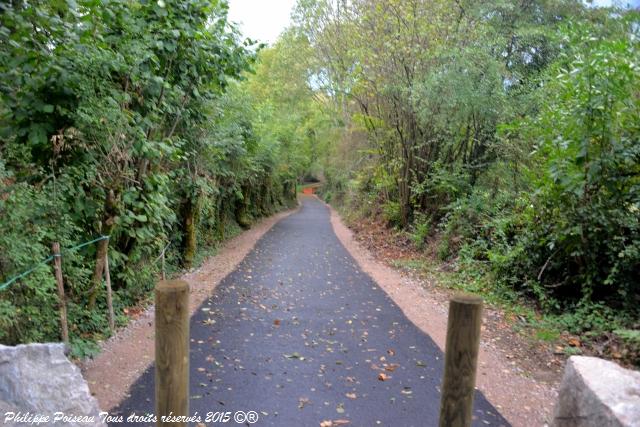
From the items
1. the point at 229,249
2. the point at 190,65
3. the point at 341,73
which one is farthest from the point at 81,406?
the point at 341,73

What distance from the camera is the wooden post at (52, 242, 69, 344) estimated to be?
4773 mm

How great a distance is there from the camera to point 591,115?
6.38 m

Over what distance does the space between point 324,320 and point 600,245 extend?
448 centimetres

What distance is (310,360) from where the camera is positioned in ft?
18.0

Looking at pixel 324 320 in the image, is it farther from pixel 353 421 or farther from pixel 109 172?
pixel 109 172

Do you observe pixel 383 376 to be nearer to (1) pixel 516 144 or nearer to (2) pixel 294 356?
(2) pixel 294 356

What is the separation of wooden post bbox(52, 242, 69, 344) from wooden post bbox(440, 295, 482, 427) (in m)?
4.21

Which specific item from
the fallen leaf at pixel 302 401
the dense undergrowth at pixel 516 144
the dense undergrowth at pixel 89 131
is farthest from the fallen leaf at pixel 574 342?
the dense undergrowth at pixel 89 131

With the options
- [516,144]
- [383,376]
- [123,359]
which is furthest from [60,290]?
[516,144]

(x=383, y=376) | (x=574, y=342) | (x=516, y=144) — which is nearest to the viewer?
(x=383, y=376)

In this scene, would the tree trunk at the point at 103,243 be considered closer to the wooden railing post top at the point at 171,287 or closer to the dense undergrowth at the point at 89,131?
the dense undergrowth at the point at 89,131

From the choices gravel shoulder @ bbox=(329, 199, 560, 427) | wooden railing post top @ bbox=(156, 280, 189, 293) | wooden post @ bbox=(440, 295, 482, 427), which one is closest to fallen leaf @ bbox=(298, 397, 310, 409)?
gravel shoulder @ bbox=(329, 199, 560, 427)

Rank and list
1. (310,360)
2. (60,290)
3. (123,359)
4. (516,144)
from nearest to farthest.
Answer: (60,290)
(123,359)
(310,360)
(516,144)

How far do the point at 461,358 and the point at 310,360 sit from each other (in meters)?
3.40
